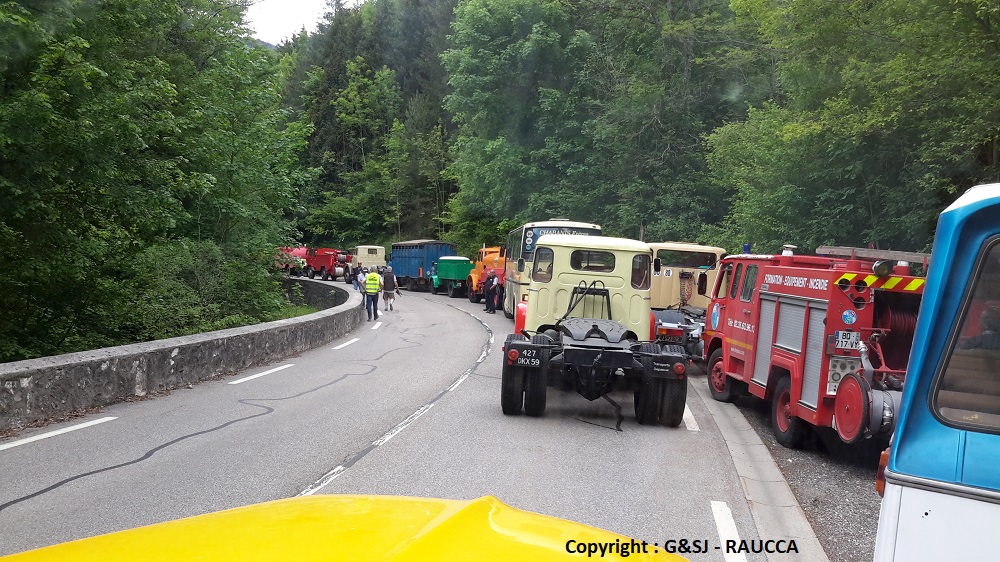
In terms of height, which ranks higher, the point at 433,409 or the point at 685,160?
the point at 685,160

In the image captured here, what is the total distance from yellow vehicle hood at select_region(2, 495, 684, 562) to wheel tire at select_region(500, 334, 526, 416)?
6.98 metres

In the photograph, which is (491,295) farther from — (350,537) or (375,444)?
(350,537)

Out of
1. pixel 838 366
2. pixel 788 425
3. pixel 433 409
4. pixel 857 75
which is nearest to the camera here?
pixel 838 366

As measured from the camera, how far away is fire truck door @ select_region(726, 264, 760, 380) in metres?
10.3

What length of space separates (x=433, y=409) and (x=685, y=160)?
87.0 ft

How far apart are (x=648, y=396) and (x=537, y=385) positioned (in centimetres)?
138

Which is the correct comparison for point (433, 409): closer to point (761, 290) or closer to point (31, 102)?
point (761, 290)

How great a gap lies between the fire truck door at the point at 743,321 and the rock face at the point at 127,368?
8.30m

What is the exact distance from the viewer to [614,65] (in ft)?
122

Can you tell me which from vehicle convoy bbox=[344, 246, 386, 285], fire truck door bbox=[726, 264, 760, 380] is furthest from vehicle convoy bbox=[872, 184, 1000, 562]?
vehicle convoy bbox=[344, 246, 386, 285]

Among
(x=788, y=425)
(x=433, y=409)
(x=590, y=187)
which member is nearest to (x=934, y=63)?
(x=788, y=425)

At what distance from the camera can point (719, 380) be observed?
11.9 meters

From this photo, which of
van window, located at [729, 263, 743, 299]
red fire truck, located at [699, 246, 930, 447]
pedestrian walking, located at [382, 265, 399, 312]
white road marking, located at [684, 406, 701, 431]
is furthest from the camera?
pedestrian walking, located at [382, 265, 399, 312]

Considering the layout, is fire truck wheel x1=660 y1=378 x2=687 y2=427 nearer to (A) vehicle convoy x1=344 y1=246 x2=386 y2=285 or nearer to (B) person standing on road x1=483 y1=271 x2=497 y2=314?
(B) person standing on road x1=483 y1=271 x2=497 y2=314
